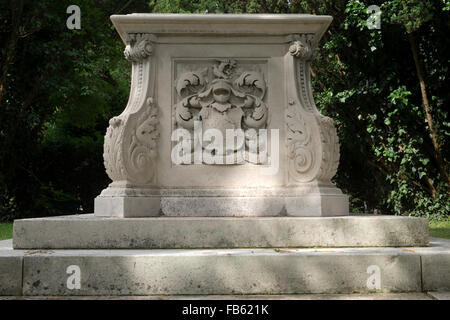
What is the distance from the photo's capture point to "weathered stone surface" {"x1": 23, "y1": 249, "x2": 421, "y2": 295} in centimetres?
352

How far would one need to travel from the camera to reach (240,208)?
4.95m

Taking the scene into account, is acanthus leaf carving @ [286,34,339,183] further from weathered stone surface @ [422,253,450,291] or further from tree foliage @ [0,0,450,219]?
tree foliage @ [0,0,450,219]

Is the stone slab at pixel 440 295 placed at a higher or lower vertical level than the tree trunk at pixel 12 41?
lower

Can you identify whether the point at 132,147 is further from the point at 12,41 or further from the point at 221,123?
the point at 12,41

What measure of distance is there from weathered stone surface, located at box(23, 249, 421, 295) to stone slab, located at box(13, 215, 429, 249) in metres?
0.52

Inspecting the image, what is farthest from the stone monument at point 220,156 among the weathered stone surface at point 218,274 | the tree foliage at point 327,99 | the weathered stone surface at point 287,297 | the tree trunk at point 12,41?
the tree trunk at point 12,41

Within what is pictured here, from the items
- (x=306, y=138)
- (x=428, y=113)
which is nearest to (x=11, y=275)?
(x=306, y=138)

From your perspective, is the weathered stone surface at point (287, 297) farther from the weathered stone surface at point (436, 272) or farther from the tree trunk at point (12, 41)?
the tree trunk at point (12, 41)

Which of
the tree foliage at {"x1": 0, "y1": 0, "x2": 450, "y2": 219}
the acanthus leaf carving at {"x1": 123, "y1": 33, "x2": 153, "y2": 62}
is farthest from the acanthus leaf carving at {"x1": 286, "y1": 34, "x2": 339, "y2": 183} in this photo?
the tree foliage at {"x1": 0, "y1": 0, "x2": 450, "y2": 219}

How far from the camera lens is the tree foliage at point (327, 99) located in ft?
31.1

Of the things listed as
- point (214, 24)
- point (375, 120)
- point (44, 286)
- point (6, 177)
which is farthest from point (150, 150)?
point (6, 177)

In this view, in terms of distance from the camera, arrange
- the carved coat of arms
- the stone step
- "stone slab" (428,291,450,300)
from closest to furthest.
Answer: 1. "stone slab" (428,291,450,300)
2. the stone step
3. the carved coat of arms

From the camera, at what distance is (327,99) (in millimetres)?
10766

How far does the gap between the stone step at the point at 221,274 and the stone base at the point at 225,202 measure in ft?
3.81
